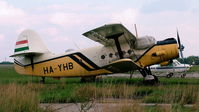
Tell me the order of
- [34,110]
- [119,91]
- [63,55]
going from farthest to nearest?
[63,55], [119,91], [34,110]

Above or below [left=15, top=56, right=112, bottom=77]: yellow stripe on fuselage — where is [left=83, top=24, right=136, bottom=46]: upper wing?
above

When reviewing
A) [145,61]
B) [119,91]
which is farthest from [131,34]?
[119,91]

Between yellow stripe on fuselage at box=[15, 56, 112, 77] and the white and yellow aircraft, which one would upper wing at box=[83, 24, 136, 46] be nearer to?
the white and yellow aircraft

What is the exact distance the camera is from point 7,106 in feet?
17.7

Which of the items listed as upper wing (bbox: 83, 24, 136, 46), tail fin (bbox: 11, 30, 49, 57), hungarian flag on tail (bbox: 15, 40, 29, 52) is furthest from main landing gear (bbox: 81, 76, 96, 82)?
hungarian flag on tail (bbox: 15, 40, 29, 52)

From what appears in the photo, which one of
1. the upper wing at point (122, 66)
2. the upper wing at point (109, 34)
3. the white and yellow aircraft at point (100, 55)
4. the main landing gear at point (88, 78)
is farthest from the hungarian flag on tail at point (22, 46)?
the upper wing at point (122, 66)

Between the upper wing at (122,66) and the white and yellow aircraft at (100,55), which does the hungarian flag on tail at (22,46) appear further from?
the upper wing at (122,66)

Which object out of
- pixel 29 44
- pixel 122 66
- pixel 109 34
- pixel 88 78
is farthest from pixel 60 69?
pixel 122 66

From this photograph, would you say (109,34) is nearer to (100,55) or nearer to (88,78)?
(100,55)

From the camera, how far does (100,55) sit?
15.8 metres

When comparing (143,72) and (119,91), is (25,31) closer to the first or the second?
(143,72)

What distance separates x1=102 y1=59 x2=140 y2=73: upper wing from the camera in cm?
1350

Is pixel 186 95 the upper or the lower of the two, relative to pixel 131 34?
lower

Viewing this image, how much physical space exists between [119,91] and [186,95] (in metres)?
1.93
